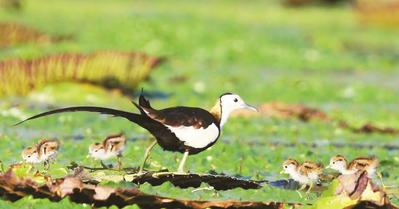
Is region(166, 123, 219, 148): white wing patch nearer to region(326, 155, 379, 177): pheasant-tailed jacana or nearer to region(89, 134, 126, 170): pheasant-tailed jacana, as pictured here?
region(89, 134, 126, 170): pheasant-tailed jacana

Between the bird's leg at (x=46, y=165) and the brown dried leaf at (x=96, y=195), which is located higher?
the bird's leg at (x=46, y=165)

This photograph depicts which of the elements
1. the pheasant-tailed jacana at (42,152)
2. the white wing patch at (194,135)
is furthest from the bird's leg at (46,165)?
the white wing patch at (194,135)

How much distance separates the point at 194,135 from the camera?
22.2 ft

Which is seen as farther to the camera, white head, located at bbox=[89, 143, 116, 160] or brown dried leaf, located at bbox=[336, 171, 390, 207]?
white head, located at bbox=[89, 143, 116, 160]

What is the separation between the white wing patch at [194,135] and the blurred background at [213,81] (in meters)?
0.34

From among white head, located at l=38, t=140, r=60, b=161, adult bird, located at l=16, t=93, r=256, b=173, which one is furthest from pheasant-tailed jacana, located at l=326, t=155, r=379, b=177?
white head, located at l=38, t=140, r=60, b=161

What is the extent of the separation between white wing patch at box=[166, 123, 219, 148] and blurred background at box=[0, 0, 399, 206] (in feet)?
1.10

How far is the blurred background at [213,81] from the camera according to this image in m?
9.27

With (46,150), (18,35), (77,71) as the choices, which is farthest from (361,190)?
(18,35)

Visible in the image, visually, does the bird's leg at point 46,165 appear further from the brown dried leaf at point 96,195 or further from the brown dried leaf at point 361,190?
the brown dried leaf at point 361,190

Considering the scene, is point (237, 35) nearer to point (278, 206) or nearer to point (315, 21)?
point (315, 21)

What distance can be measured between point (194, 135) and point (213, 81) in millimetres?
8445

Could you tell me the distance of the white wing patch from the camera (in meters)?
6.75

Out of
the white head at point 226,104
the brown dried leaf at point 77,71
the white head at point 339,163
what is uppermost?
the brown dried leaf at point 77,71
